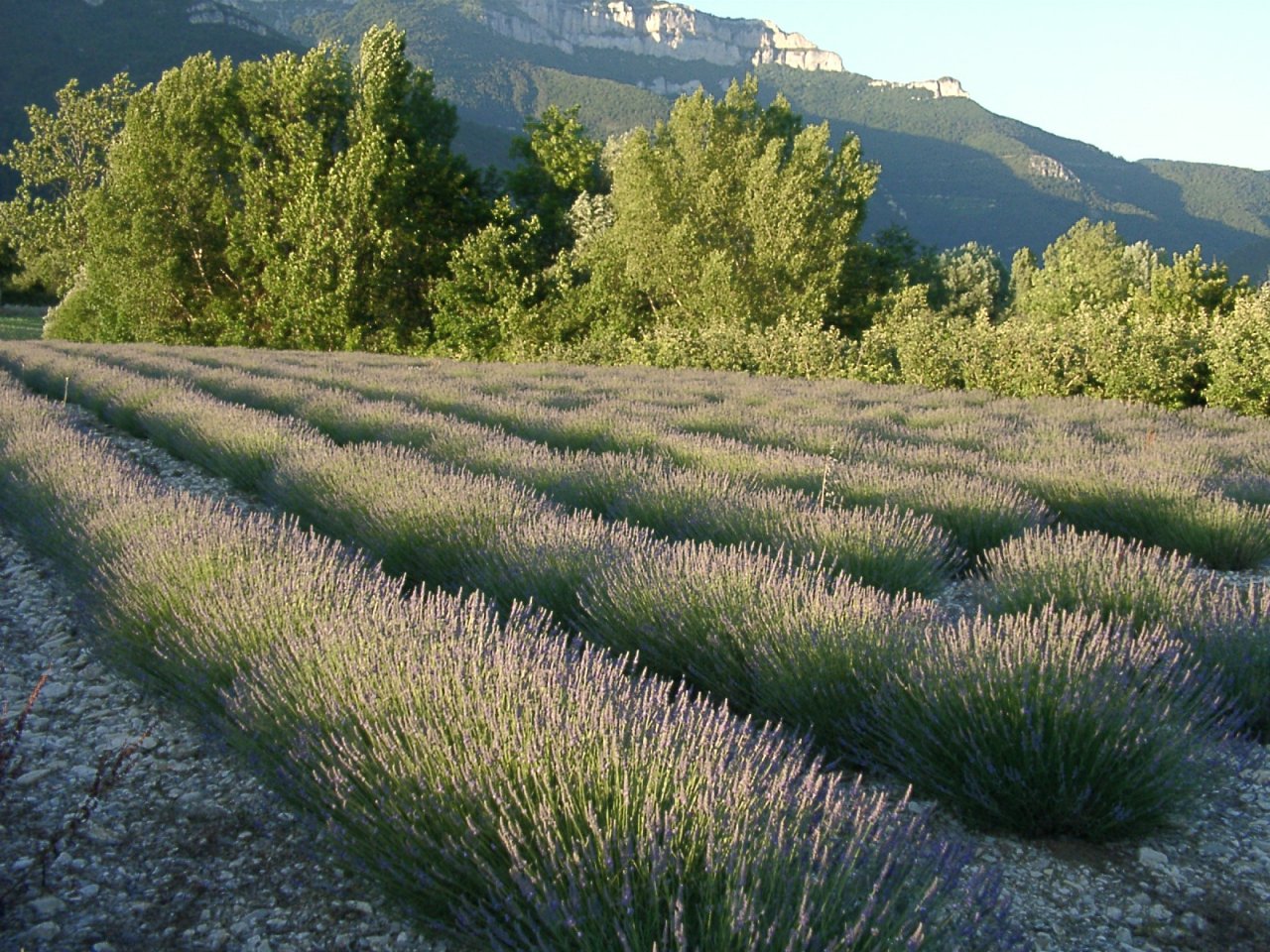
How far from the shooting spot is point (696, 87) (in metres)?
105

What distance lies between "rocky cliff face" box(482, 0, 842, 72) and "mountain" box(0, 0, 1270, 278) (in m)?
1.52

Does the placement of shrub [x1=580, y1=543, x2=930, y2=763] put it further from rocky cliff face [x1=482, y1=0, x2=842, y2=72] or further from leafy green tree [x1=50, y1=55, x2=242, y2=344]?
rocky cliff face [x1=482, y1=0, x2=842, y2=72]

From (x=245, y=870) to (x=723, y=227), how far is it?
2400 centimetres

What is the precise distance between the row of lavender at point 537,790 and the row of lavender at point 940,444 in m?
2.85

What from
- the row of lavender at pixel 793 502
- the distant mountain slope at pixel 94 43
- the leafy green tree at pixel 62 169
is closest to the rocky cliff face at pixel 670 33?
the distant mountain slope at pixel 94 43

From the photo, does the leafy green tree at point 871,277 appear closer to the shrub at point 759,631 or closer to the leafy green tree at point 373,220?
the leafy green tree at point 373,220

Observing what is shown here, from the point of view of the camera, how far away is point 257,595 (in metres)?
2.95

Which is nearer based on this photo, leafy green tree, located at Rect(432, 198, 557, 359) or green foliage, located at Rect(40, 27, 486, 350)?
leafy green tree, located at Rect(432, 198, 557, 359)

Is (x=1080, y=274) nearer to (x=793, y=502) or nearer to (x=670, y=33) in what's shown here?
(x=793, y=502)

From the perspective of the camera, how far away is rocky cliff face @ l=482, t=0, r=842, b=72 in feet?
525

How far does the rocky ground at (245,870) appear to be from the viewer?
6.29ft

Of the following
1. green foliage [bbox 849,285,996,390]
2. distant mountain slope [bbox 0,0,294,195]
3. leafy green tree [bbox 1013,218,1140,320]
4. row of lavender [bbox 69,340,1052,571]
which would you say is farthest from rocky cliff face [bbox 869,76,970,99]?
row of lavender [bbox 69,340,1052,571]

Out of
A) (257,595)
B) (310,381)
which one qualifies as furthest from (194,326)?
(257,595)

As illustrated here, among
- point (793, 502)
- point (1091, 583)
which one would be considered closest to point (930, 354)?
point (793, 502)
